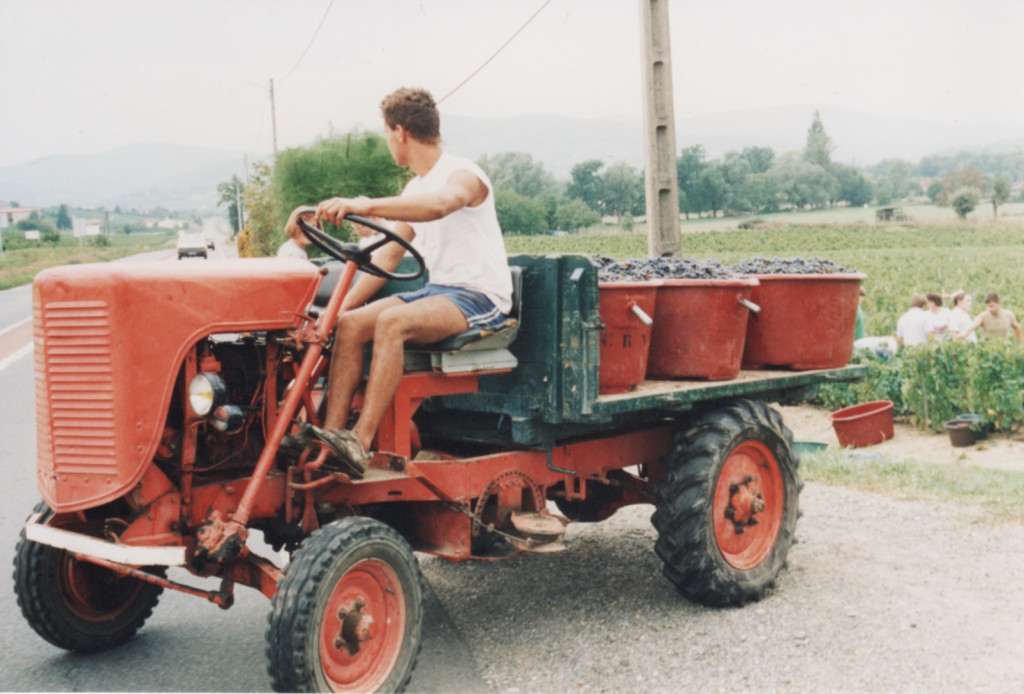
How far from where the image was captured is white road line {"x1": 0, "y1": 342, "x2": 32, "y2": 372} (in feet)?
52.7

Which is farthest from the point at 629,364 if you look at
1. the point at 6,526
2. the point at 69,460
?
the point at 6,526

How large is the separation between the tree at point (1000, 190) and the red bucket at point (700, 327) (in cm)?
6011

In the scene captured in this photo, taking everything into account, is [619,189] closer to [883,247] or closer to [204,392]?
[883,247]

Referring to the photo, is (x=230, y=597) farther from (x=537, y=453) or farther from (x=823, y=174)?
(x=823, y=174)

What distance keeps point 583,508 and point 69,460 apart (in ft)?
9.90

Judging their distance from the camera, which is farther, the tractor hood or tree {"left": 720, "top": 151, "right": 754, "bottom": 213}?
tree {"left": 720, "top": 151, "right": 754, "bottom": 213}

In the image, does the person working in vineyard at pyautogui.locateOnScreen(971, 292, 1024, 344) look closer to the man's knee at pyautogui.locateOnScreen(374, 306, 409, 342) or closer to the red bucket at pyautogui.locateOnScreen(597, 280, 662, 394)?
the red bucket at pyautogui.locateOnScreen(597, 280, 662, 394)

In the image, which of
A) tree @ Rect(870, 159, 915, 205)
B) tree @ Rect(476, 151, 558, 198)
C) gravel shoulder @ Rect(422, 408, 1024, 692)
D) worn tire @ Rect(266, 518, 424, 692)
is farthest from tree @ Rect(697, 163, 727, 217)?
worn tire @ Rect(266, 518, 424, 692)

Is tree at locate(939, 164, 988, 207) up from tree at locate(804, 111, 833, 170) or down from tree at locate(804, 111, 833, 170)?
down

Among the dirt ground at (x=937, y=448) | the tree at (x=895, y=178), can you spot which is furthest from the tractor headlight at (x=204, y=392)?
the tree at (x=895, y=178)

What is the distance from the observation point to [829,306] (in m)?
5.68

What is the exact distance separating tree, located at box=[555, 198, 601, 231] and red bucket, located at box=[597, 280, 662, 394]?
55174mm

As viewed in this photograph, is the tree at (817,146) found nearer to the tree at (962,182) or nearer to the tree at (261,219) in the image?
the tree at (962,182)

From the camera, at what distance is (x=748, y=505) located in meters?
5.41
